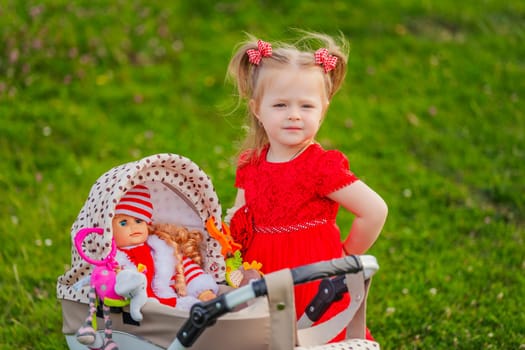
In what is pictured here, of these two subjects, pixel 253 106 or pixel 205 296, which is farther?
pixel 253 106

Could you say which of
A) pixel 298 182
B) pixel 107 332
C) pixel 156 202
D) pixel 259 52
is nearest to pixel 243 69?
pixel 259 52

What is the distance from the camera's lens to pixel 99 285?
2977 mm

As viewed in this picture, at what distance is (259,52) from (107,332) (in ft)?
4.80

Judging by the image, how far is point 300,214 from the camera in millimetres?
3436

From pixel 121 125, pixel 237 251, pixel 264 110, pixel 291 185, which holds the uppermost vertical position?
pixel 264 110

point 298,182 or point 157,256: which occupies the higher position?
point 298,182

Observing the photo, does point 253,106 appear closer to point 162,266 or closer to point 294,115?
point 294,115

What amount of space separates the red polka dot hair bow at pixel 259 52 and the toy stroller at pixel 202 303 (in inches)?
23.6

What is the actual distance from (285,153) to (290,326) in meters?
1.16

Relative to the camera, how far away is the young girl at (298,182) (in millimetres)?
3363

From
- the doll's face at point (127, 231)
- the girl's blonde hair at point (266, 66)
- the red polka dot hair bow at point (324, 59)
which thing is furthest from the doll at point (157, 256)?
the red polka dot hair bow at point (324, 59)

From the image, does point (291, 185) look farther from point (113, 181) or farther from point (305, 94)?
point (113, 181)

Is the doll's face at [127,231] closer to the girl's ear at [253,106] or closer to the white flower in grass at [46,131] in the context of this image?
the girl's ear at [253,106]

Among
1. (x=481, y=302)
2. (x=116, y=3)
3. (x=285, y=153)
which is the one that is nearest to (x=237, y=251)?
(x=285, y=153)
